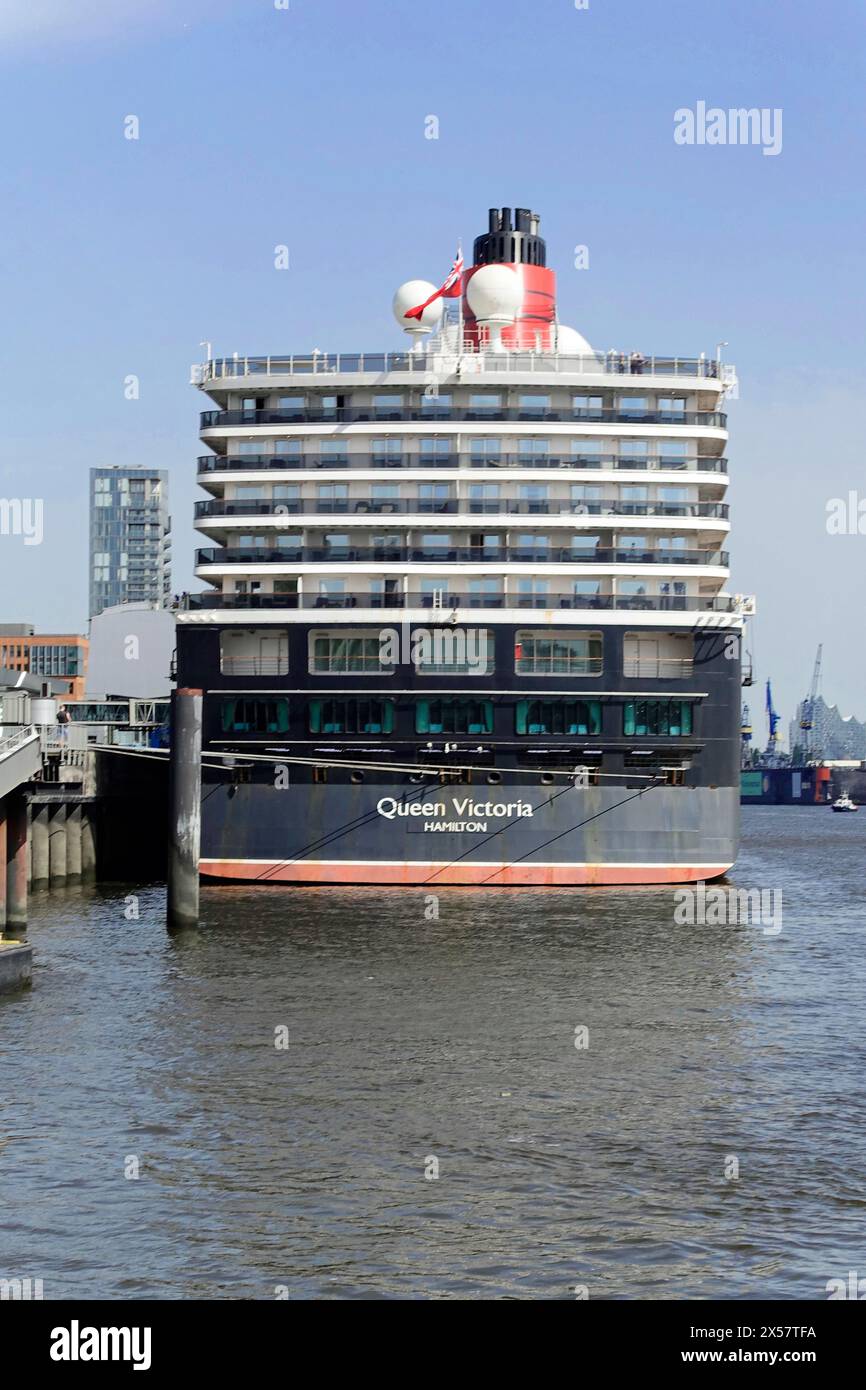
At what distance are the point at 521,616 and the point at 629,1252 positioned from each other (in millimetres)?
44175

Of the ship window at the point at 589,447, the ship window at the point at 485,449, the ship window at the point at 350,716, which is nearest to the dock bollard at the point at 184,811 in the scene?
the ship window at the point at 350,716

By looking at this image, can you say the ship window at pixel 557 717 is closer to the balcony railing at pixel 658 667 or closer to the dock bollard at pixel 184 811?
the balcony railing at pixel 658 667

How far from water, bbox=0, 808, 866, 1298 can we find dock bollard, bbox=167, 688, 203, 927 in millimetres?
1783

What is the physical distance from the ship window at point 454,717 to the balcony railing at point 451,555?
5926 mm

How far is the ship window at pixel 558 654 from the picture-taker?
209 feet

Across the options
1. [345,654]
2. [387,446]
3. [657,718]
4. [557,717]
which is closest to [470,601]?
[345,654]

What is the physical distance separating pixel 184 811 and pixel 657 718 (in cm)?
1961

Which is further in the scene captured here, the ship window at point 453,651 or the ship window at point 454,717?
the ship window at point 453,651

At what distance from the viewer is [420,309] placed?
235 ft

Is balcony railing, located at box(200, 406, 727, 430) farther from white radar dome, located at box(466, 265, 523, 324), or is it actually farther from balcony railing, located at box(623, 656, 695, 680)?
balcony railing, located at box(623, 656, 695, 680)

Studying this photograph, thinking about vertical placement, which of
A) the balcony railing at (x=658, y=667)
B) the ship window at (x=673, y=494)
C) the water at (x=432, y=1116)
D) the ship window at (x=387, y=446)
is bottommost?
the water at (x=432, y=1116)

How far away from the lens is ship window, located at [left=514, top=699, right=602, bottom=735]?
62.7m
